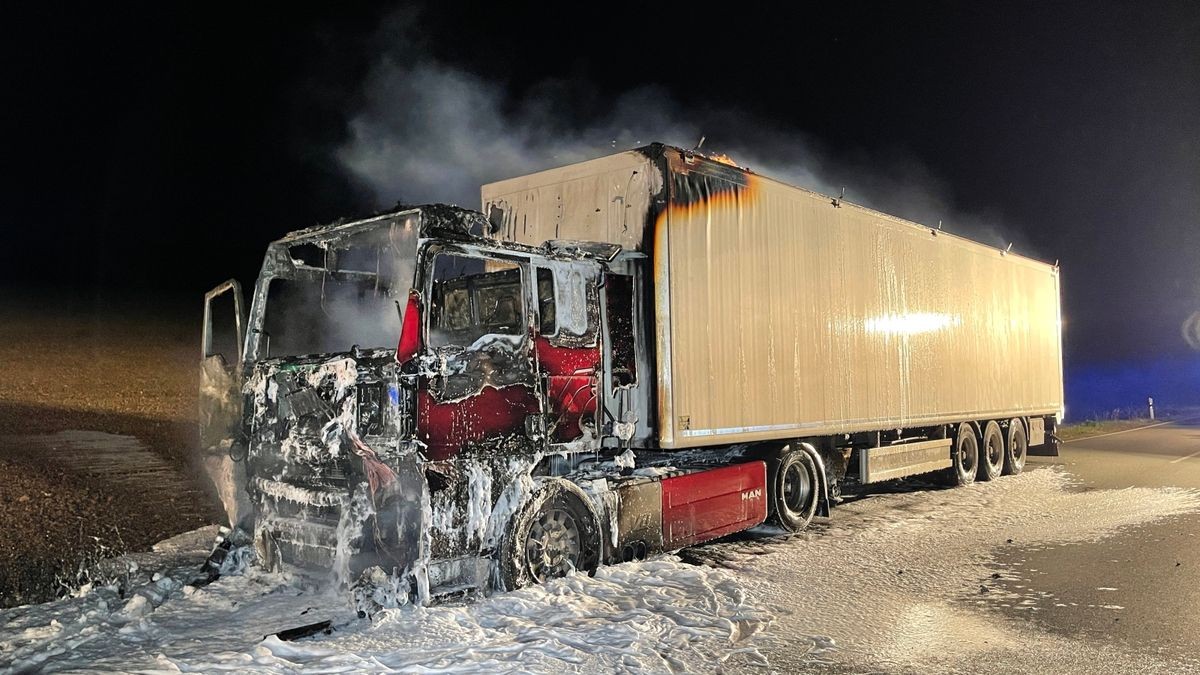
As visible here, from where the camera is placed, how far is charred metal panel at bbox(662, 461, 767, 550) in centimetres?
775

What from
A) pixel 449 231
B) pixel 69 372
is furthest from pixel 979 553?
pixel 69 372

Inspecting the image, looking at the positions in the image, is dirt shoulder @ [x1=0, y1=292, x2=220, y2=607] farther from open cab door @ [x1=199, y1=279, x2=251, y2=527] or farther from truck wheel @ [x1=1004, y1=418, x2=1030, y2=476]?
truck wheel @ [x1=1004, y1=418, x2=1030, y2=476]

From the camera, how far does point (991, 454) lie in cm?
1463

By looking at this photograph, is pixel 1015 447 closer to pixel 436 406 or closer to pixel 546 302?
pixel 546 302

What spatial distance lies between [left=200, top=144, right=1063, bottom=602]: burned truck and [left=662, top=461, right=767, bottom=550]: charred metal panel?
1.1 inches

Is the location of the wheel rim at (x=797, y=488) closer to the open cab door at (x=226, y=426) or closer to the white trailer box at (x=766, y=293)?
the white trailer box at (x=766, y=293)

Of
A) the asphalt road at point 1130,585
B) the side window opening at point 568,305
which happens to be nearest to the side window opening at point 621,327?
the side window opening at point 568,305

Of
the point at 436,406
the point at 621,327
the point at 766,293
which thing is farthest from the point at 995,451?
the point at 436,406

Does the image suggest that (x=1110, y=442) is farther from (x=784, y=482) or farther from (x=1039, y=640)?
(x=1039, y=640)

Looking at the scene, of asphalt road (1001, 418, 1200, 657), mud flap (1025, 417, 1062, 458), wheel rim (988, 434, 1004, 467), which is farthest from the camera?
mud flap (1025, 417, 1062, 458)

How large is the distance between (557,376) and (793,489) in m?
4.36

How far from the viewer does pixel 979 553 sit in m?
8.13

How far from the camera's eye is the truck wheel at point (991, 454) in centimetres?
1420

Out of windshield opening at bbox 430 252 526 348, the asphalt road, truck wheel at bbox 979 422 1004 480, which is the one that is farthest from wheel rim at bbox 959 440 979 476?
windshield opening at bbox 430 252 526 348
